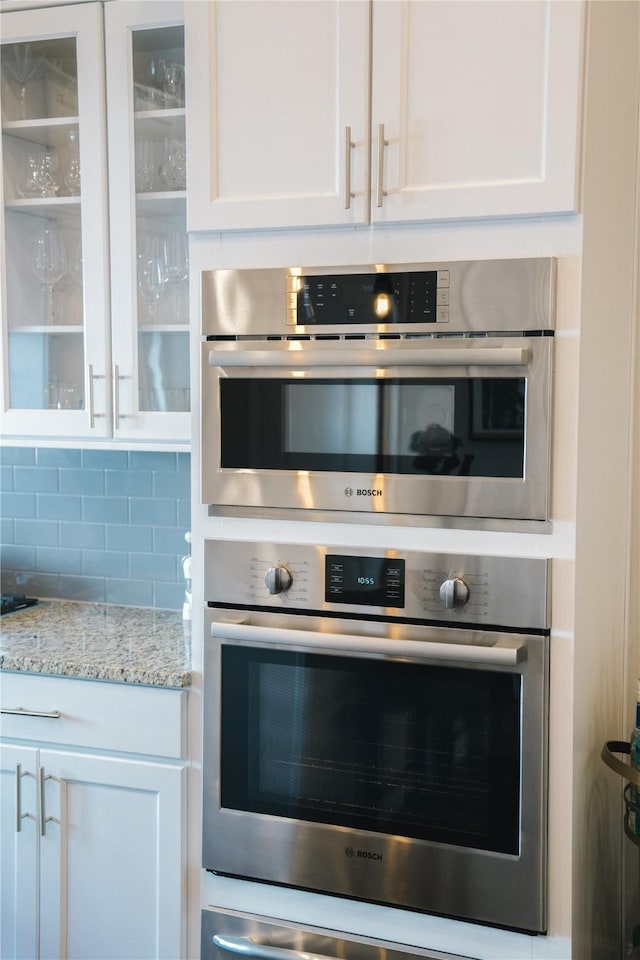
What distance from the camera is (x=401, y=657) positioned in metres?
1.80

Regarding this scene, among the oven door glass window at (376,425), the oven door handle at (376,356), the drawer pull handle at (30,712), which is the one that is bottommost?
the drawer pull handle at (30,712)

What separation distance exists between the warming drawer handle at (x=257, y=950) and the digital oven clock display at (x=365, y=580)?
0.69 meters

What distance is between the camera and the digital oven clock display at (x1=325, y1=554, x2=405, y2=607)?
1.81 metres

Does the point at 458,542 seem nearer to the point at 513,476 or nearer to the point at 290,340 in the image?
the point at 513,476

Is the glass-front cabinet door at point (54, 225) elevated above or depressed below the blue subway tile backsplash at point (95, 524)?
above

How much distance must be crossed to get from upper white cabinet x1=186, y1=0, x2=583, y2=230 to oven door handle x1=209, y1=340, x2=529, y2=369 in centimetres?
24

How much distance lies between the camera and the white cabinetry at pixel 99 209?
7.40 ft

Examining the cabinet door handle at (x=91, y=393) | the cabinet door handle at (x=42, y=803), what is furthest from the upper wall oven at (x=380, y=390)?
the cabinet door handle at (x=42, y=803)

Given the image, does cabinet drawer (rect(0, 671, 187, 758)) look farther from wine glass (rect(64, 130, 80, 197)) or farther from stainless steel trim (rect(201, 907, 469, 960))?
wine glass (rect(64, 130, 80, 197))

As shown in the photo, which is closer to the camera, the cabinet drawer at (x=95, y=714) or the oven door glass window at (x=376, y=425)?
the oven door glass window at (x=376, y=425)

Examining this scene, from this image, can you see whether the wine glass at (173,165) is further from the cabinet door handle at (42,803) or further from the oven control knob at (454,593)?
the cabinet door handle at (42,803)

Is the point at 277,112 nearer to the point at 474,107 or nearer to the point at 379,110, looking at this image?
the point at 379,110

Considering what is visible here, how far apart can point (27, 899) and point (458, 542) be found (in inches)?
49.9

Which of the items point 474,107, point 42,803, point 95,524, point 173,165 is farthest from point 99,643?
point 474,107
